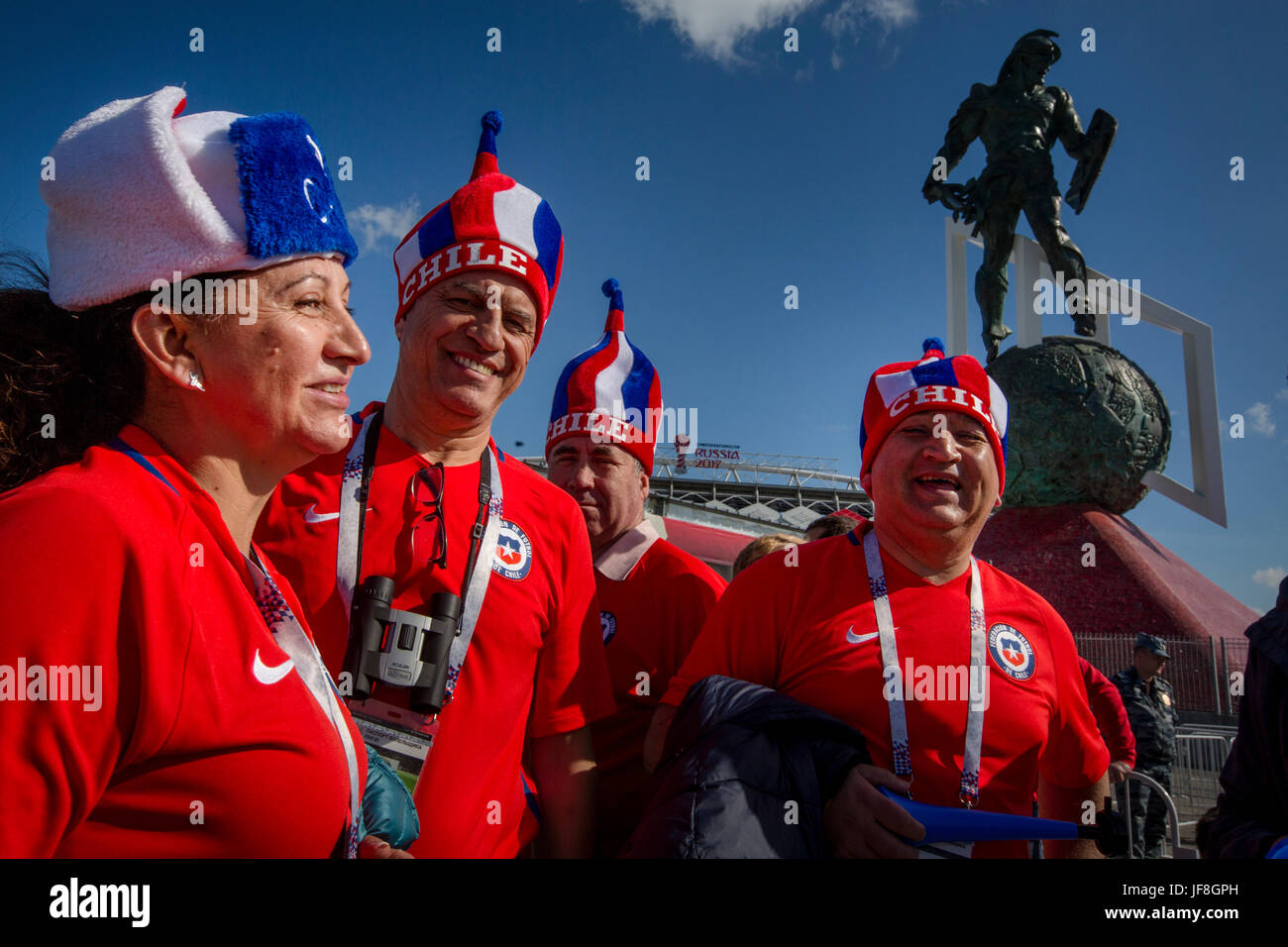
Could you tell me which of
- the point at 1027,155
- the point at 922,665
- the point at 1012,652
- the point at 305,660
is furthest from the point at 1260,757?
the point at 1027,155

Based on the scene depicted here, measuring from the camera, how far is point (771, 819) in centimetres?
200

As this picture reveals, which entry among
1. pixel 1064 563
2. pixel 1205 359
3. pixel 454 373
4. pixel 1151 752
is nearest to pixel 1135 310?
pixel 1205 359

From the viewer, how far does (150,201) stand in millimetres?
1454

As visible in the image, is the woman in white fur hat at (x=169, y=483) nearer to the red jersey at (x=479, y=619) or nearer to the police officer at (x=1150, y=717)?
the red jersey at (x=479, y=619)

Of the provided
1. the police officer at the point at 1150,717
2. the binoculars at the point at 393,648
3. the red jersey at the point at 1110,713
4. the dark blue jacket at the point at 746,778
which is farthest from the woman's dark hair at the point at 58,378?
the police officer at the point at 1150,717

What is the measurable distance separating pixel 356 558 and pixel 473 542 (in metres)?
0.33

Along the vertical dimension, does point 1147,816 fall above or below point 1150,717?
below

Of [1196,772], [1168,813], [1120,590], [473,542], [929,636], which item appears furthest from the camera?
[1120,590]

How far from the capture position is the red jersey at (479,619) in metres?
2.16

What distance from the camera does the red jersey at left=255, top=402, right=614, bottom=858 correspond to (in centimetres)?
216

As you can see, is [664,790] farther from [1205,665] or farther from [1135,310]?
[1135,310]

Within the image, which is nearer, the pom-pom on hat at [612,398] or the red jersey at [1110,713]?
the pom-pom on hat at [612,398]

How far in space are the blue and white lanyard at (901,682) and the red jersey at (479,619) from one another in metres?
0.91

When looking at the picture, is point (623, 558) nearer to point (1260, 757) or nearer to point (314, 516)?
point (314, 516)
